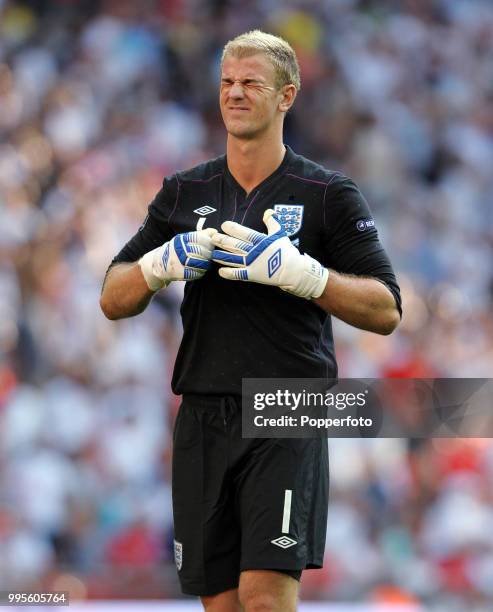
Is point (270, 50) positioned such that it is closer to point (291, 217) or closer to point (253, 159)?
point (253, 159)

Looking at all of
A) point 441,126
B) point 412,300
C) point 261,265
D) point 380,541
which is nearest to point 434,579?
point 380,541

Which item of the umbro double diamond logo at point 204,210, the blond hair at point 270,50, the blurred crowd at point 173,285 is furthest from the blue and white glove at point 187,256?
the blurred crowd at point 173,285

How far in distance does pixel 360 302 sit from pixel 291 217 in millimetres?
294

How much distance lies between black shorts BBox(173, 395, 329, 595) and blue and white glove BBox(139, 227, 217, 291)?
0.37m

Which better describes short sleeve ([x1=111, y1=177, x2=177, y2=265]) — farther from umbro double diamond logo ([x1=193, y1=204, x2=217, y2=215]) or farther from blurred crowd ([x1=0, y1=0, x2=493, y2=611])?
blurred crowd ([x1=0, y1=0, x2=493, y2=611])

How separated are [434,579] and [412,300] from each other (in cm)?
168

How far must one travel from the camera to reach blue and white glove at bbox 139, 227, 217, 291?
2939 mm

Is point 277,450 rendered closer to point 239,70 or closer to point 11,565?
point 239,70

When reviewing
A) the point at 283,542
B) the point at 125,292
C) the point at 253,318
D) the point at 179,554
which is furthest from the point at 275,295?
the point at 179,554

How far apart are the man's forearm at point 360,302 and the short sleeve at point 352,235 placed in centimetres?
4

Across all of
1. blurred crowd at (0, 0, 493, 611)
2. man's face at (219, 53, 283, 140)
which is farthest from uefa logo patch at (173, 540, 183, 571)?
blurred crowd at (0, 0, 493, 611)

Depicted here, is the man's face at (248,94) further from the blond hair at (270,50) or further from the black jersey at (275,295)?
the black jersey at (275,295)

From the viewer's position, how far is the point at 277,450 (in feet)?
9.93

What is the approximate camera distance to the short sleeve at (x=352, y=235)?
309 centimetres
